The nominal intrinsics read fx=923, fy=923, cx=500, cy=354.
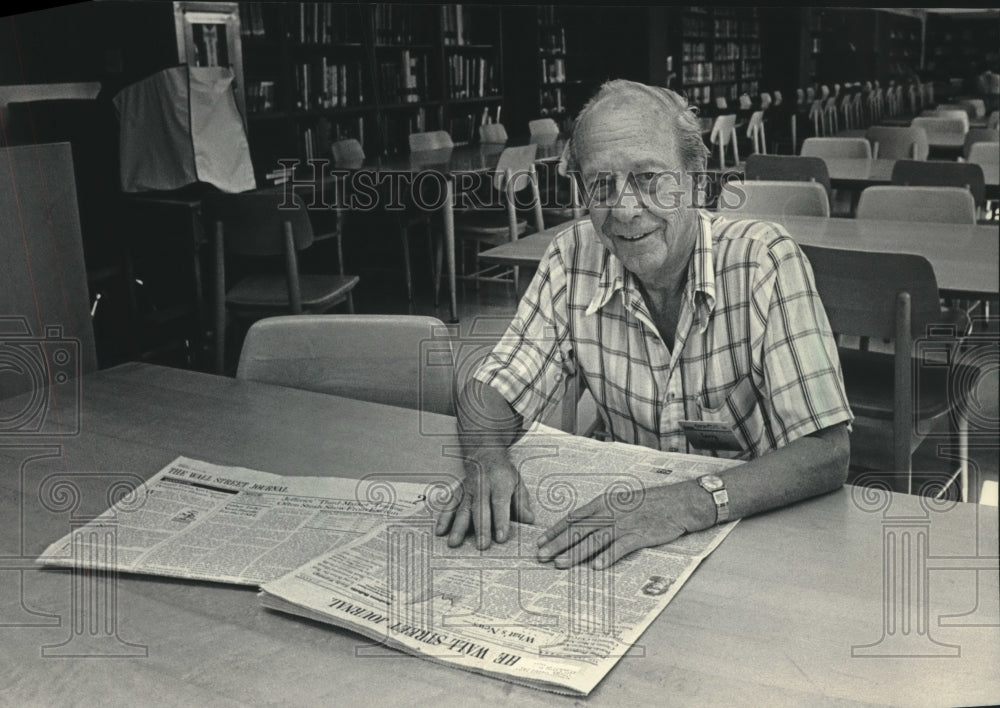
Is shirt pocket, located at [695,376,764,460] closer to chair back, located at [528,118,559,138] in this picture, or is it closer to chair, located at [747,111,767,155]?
chair, located at [747,111,767,155]

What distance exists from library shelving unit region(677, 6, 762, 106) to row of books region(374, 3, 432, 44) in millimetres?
2011

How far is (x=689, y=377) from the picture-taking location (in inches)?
53.7

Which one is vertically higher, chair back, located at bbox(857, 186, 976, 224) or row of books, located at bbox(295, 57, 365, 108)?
row of books, located at bbox(295, 57, 365, 108)

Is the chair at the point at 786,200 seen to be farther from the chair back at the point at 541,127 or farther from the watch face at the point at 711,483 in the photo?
the watch face at the point at 711,483

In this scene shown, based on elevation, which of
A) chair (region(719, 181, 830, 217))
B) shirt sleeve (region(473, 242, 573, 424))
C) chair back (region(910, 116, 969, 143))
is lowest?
shirt sleeve (region(473, 242, 573, 424))

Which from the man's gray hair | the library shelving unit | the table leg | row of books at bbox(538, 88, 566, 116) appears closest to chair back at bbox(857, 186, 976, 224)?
the library shelving unit

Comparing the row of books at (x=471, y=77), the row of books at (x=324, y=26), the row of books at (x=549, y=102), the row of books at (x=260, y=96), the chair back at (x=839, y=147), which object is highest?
the row of books at (x=324, y=26)

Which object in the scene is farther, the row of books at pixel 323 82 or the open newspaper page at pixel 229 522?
the row of books at pixel 323 82

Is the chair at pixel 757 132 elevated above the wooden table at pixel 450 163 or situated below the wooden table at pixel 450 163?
above

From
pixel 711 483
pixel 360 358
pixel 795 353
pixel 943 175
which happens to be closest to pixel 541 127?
pixel 943 175

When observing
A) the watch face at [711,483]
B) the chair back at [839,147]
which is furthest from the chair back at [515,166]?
the watch face at [711,483]

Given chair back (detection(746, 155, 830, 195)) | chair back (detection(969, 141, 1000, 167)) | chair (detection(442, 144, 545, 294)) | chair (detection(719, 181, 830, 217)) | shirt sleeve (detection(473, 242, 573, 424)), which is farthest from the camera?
chair (detection(442, 144, 545, 294))

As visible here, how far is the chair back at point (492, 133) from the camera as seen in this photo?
5633mm

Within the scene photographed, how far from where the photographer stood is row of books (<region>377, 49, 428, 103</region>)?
5.23 m
